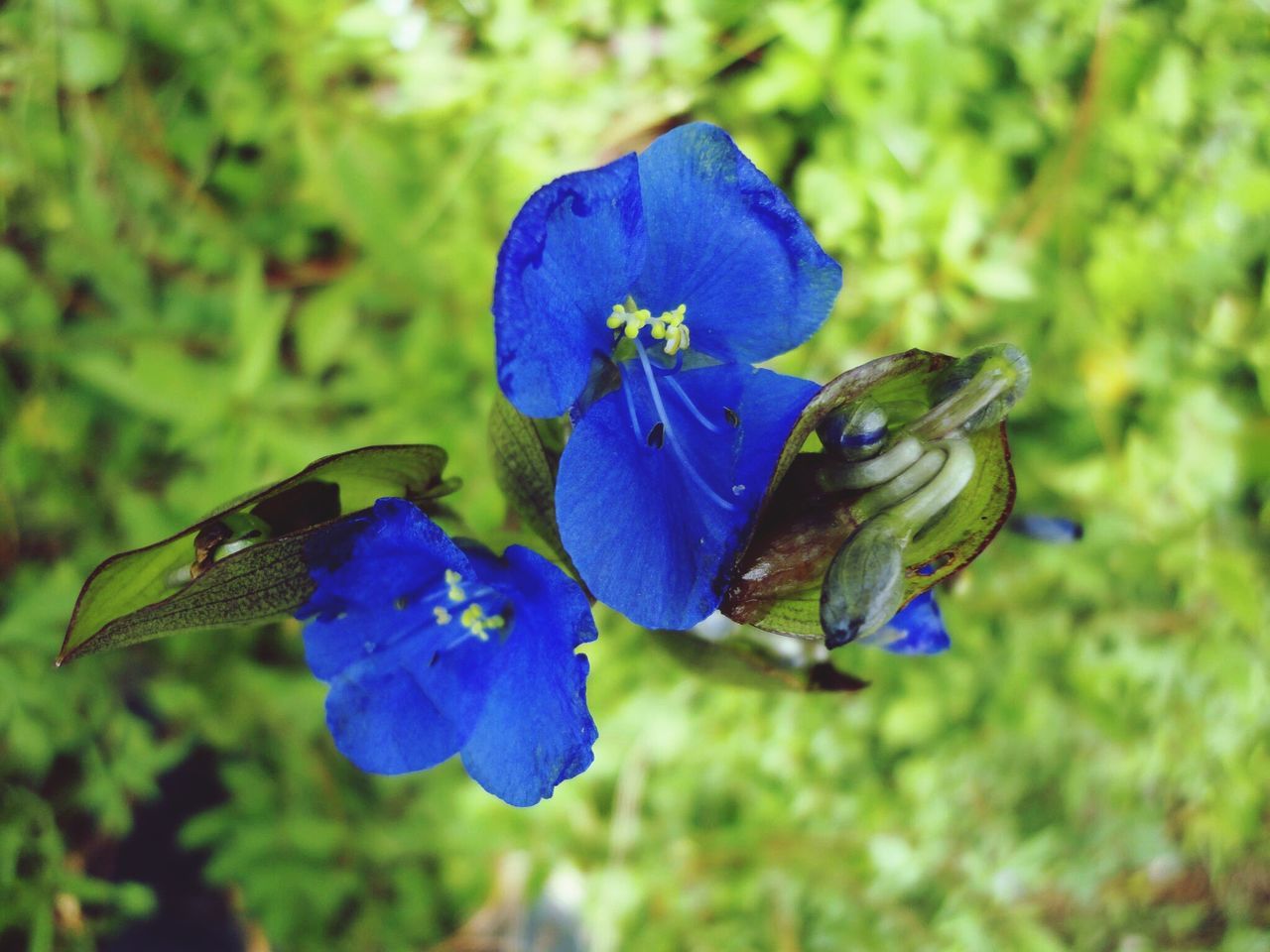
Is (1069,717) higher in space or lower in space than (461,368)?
lower

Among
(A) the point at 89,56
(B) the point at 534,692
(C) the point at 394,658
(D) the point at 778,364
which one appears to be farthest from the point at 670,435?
(A) the point at 89,56

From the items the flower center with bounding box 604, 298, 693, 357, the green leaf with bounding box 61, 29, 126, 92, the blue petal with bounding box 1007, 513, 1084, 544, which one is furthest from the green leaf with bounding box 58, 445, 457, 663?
the green leaf with bounding box 61, 29, 126, 92

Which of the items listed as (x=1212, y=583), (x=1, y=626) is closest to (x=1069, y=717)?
(x=1212, y=583)

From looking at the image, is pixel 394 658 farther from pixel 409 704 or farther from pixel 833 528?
pixel 833 528

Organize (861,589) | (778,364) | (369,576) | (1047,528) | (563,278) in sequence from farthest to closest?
(778,364)
(1047,528)
(369,576)
(563,278)
(861,589)

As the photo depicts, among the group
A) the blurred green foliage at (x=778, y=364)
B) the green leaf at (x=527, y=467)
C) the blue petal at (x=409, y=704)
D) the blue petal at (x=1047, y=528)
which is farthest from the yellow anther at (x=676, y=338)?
the blurred green foliage at (x=778, y=364)

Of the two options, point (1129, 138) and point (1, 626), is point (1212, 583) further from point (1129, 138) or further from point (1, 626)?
point (1, 626)
